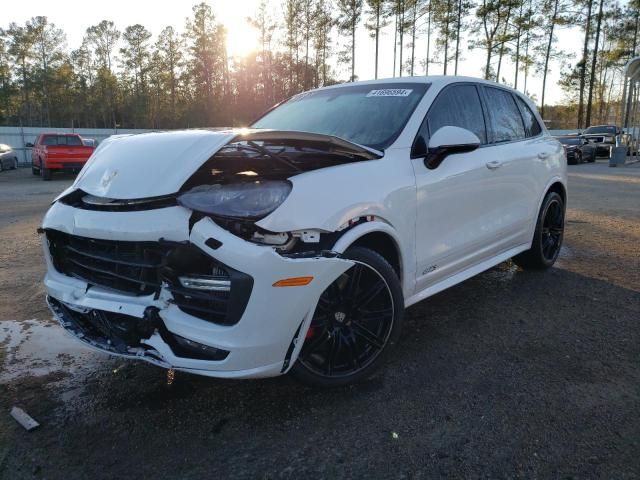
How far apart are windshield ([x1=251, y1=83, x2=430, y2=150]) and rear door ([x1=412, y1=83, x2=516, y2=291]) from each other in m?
0.18

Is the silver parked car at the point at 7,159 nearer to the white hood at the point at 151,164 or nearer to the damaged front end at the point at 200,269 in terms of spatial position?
the white hood at the point at 151,164

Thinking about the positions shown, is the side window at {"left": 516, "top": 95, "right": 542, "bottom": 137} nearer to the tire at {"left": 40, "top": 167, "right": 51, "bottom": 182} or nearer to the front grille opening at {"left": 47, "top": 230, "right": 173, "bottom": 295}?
the front grille opening at {"left": 47, "top": 230, "right": 173, "bottom": 295}

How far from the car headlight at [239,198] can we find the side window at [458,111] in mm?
1375

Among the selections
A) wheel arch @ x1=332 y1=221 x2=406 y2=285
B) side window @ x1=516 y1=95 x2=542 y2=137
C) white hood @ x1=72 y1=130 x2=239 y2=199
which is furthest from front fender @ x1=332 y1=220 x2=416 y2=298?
side window @ x1=516 y1=95 x2=542 y2=137

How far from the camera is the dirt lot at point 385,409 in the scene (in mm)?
2074

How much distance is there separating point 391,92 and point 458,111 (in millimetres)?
525

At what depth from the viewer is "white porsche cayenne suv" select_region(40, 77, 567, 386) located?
84.4 inches

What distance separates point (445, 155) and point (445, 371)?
132 centimetres

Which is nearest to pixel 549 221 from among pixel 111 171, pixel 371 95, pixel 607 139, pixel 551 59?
pixel 371 95

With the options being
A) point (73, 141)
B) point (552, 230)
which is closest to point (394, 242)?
point (552, 230)

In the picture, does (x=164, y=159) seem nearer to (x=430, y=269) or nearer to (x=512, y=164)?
(x=430, y=269)

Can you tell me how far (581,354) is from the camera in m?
3.06

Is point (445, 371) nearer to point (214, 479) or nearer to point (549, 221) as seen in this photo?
point (214, 479)

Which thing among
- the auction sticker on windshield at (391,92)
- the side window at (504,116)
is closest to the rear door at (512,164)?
the side window at (504,116)
